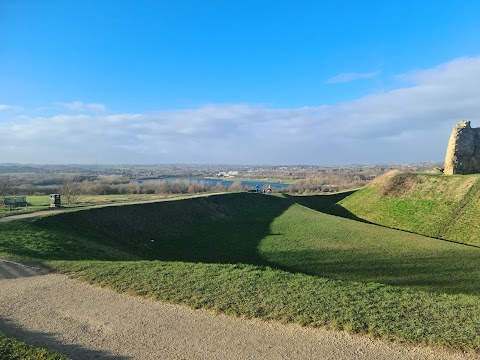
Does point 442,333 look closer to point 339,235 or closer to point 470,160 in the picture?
point 339,235

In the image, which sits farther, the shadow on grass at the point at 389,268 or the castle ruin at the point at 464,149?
the castle ruin at the point at 464,149

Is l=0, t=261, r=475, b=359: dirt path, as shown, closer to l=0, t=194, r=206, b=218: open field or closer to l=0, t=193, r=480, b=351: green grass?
l=0, t=193, r=480, b=351: green grass

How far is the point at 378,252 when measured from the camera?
19688 mm

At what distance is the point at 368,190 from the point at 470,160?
1124 centimetres

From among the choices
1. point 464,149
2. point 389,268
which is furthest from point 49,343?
point 464,149

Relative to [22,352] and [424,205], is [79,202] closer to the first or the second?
[22,352]

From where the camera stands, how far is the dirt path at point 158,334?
5891mm

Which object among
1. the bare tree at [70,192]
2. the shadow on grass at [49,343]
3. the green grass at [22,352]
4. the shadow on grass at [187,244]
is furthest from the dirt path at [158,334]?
the bare tree at [70,192]

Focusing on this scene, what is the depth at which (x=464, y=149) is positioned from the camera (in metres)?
36.0

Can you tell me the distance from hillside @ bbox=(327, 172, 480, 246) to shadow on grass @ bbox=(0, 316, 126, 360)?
87.3 feet

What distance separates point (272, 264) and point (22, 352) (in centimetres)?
1278

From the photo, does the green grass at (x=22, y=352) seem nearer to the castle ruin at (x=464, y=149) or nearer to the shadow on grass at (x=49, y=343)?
the shadow on grass at (x=49, y=343)

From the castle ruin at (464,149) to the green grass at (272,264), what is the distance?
16.7 meters

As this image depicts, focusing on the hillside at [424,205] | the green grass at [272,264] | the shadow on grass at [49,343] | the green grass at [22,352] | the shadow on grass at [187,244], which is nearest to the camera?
the green grass at [22,352]
